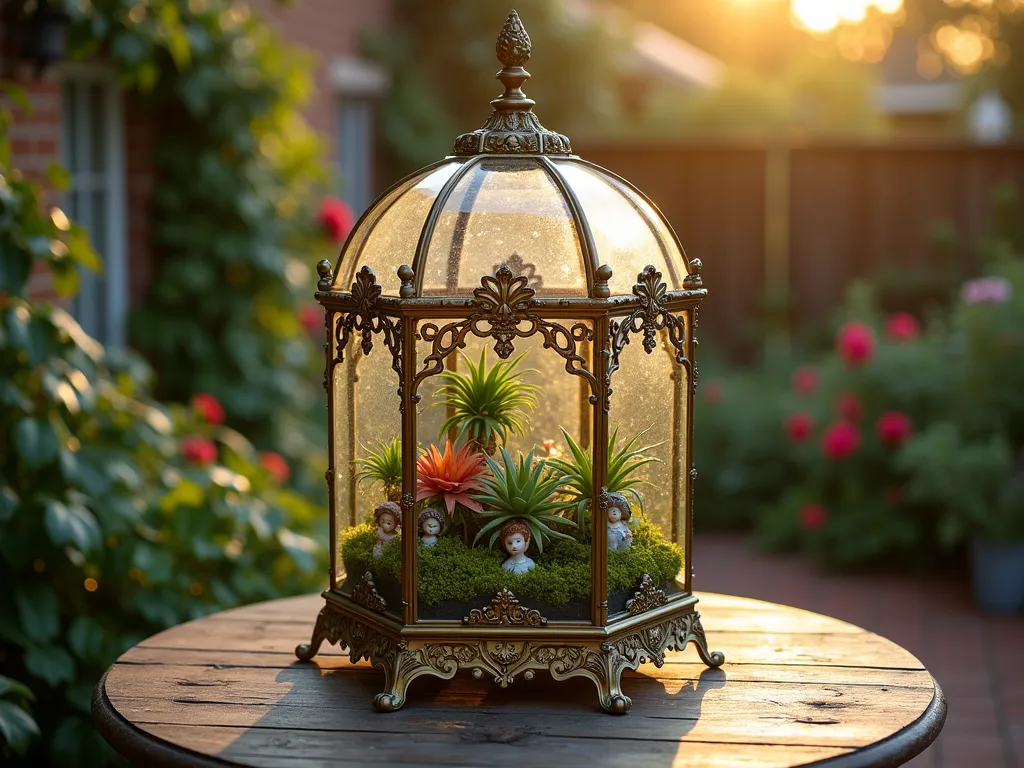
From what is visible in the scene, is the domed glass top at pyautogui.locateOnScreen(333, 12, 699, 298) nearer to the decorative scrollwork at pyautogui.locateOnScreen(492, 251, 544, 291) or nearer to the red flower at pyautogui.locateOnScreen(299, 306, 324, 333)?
the decorative scrollwork at pyautogui.locateOnScreen(492, 251, 544, 291)

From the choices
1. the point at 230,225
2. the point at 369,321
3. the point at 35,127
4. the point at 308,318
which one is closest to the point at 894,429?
the point at 308,318

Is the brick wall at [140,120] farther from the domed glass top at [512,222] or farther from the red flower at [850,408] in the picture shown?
the red flower at [850,408]

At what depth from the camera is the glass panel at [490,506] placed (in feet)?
7.63

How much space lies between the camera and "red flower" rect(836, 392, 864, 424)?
21.6 ft

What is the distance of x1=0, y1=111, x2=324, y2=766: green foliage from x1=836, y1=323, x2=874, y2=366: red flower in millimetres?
3439

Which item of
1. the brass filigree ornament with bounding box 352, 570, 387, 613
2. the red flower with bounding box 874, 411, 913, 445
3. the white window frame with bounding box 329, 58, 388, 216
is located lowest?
the red flower with bounding box 874, 411, 913, 445

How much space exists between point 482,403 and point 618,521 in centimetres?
32

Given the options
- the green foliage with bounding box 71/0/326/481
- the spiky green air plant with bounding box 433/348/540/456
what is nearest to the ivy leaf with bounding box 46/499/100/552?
the spiky green air plant with bounding box 433/348/540/456

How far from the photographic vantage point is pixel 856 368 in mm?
6809

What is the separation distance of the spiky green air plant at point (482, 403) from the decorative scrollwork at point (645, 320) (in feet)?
0.73

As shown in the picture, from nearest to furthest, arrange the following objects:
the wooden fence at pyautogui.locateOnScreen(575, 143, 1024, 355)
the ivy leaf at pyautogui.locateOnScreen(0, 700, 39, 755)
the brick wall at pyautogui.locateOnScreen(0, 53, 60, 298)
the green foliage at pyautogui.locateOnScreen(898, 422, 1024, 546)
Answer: the ivy leaf at pyautogui.locateOnScreen(0, 700, 39, 755) → the brick wall at pyautogui.locateOnScreen(0, 53, 60, 298) → the green foliage at pyautogui.locateOnScreen(898, 422, 1024, 546) → the wooden fence at pyautogui.locateOnScreen(575, 143, 1024, 355)

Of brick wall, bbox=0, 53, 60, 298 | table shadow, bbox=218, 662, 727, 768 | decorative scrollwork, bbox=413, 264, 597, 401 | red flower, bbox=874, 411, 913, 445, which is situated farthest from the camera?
red flower, bbox=874, 411, 913, 445

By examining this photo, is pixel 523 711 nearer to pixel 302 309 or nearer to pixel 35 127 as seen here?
pixel 35 127

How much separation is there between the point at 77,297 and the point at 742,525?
3.81 metres
